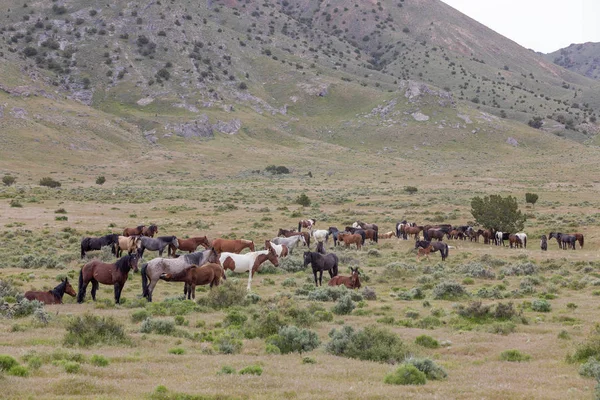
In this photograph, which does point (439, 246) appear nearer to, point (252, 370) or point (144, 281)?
point (144, 281)

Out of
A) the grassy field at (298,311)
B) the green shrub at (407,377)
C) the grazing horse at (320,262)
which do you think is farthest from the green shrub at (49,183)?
the green shrub at (407,377)

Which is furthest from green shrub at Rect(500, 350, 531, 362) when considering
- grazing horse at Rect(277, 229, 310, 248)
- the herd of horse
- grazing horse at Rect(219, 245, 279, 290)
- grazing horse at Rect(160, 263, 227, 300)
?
grazing horse at Rect(277, 229, 310, 248)

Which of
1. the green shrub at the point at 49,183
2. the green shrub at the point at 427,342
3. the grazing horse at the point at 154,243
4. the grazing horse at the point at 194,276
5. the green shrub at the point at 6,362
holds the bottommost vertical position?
the green shrub at the point at 427,342

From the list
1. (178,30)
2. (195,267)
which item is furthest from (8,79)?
(195,267)

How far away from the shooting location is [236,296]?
18984 mm

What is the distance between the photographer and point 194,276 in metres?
19.3

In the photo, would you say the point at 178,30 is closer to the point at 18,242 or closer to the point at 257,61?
the point at 257,61

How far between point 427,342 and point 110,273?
11276 millimetres

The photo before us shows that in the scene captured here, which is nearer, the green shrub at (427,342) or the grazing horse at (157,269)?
the green shrub at (427,342)

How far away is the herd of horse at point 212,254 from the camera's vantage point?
1861 cm

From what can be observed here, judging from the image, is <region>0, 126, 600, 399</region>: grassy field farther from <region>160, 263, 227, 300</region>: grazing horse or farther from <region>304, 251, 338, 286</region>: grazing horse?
<region>304, 251, 338, 286</region>: grazing horse

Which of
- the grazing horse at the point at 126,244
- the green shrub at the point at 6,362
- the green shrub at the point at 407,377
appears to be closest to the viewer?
the green shrub at the point at 6,362

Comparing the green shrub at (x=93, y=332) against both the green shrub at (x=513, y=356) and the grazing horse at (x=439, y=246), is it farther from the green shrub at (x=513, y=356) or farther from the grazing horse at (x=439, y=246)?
the grazing horse at (x=439, y=246)

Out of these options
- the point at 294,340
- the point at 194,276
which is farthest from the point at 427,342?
the point at 194,276
